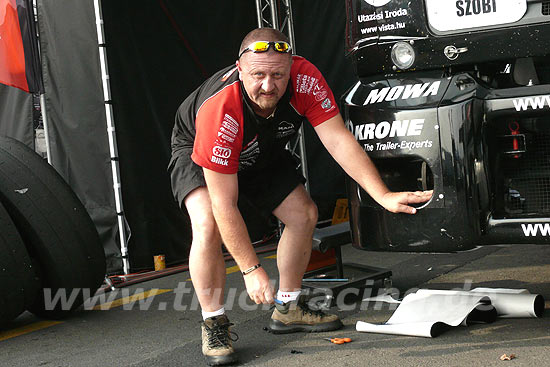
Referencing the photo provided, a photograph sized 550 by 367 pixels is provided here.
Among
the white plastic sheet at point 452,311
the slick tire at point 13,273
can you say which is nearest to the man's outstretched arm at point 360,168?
the white plastic sheet at point 452,311

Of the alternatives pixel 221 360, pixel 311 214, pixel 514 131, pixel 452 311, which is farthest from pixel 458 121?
pixel 221 360

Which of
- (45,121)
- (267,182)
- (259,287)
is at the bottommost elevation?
(259,287)

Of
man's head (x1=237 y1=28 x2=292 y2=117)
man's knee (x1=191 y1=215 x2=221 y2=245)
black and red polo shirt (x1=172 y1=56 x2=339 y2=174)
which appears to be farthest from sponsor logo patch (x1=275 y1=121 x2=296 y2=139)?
man's knee (x1=191 y1=215 x2=221 y2=245)

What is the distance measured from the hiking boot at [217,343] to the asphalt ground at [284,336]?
9 cm

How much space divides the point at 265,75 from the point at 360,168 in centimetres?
58

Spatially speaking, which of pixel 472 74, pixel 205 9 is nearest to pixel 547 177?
pixel 472 74

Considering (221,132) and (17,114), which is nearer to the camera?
(221,132)

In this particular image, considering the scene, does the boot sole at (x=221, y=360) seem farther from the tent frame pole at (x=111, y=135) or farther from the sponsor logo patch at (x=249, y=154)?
the tent frame pole at (x=111, y=135)

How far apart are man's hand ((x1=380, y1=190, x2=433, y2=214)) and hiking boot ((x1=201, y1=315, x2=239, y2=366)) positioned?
93 cm

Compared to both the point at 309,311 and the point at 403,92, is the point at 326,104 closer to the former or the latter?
the point at 403,92

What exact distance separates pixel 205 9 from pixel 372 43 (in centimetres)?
428

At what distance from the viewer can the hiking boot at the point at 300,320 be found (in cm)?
363

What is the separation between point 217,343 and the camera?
3.26m

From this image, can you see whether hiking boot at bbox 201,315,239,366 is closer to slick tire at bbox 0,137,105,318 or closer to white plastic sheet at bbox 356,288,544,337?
white plastic sheet at bbox 356,288,544,337
